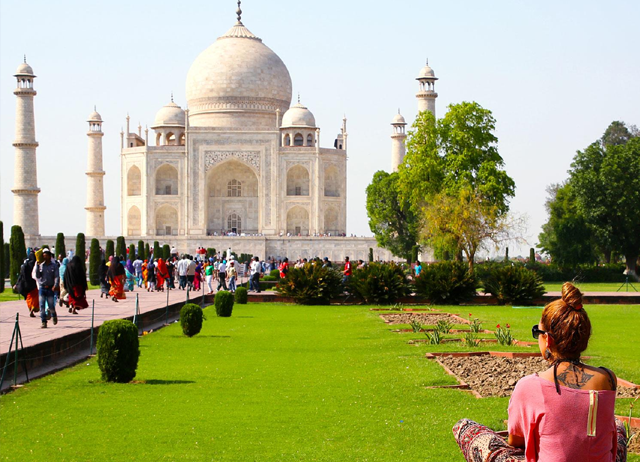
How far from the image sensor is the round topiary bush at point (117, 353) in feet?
21.9

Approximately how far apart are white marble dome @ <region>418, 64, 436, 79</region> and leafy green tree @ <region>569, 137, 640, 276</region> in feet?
32.2

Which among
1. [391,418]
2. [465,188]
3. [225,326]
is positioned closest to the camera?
[391,418]

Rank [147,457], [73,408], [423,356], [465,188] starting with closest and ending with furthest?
[147,457], [73,408], [423,356], [465,188]

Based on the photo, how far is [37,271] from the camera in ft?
35.1

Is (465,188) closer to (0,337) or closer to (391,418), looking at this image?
(0,337)

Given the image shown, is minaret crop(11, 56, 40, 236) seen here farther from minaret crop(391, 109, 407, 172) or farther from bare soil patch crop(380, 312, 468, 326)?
bare soil patch crop(380, 312, 468, 326)

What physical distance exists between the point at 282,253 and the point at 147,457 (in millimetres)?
35235

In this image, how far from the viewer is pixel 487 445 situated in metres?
3.06

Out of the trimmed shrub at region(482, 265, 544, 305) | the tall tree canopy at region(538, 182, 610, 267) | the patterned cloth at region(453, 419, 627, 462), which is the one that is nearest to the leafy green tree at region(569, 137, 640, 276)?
the tall tree canopy at region(538, 182, 610, 267)

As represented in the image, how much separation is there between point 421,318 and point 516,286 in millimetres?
3889

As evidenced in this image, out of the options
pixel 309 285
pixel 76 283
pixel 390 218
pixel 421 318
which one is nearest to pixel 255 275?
pixel 309 285

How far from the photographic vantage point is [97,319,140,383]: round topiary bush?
21.9 feet

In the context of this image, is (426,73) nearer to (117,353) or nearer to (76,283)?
(76,283)

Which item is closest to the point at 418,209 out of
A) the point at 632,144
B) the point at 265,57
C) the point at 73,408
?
the point at 632,144
